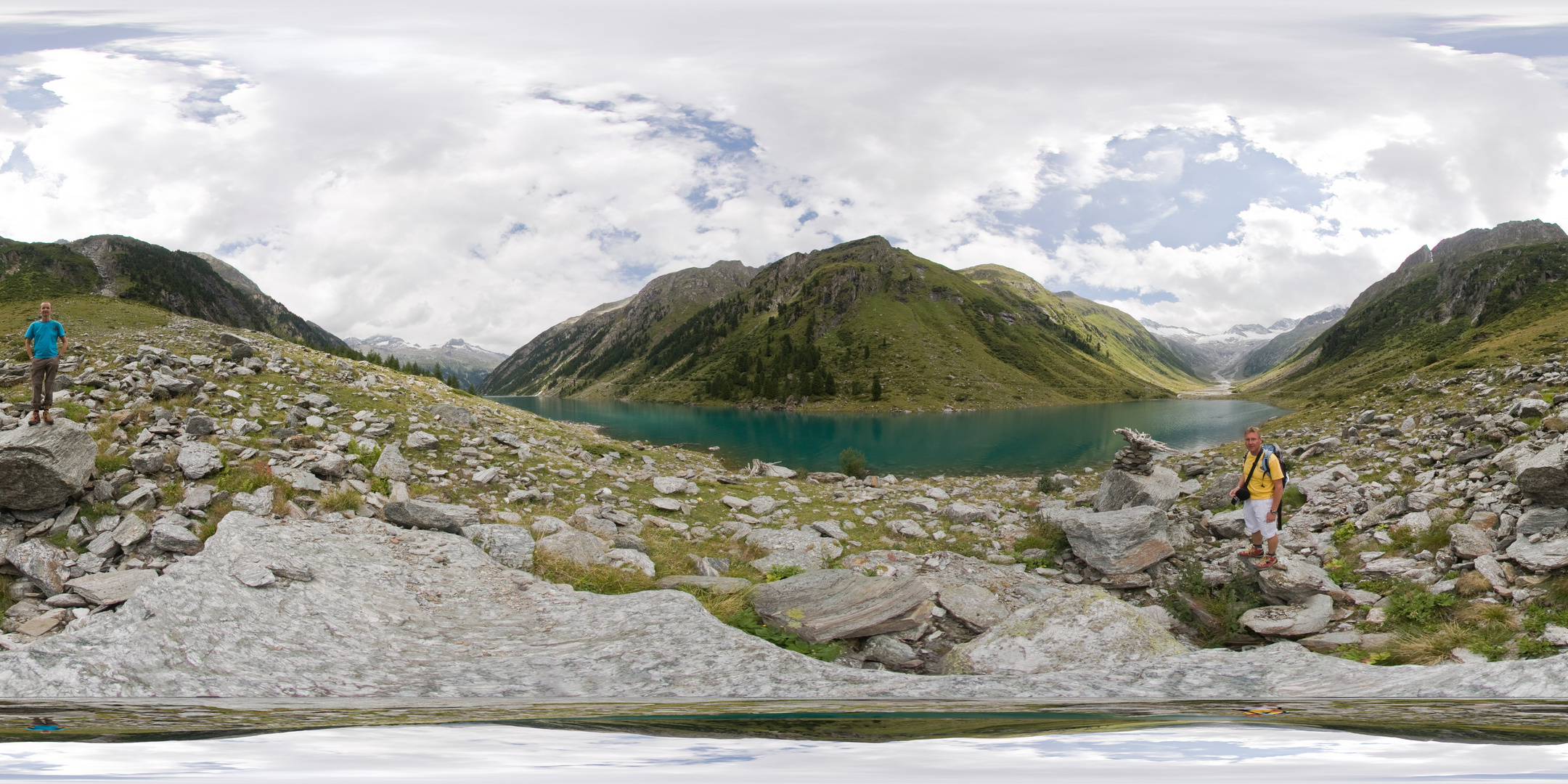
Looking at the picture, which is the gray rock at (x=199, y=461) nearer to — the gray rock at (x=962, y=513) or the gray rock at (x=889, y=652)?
the gray rock at (x=889, y=652)

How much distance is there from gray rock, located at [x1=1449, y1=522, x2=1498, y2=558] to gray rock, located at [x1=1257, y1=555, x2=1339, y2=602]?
1.99m

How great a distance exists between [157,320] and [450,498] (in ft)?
89.5

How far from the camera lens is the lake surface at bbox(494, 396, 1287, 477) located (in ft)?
159

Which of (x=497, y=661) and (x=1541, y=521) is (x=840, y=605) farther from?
(x=1541, y=521)

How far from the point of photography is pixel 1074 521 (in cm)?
1513

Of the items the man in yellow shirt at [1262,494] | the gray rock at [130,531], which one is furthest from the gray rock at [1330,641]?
the gray rock at [130,531]

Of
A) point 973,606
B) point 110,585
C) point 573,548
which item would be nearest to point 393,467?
point 110,585

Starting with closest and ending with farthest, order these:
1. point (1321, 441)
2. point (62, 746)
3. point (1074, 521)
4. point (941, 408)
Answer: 1. point (62, 746)
2. point (1074, 521)
3. point (1321, 441)
4. point (941, 408)

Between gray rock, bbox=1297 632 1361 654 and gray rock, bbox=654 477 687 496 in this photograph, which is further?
gray rock, bbox=654 477 687 496

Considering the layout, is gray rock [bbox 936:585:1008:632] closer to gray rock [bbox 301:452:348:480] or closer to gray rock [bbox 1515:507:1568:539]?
gray rock [bbox 1515:507:1568:539]

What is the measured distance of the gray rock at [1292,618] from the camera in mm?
9789

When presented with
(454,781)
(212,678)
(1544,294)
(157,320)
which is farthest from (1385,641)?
(1544,294)

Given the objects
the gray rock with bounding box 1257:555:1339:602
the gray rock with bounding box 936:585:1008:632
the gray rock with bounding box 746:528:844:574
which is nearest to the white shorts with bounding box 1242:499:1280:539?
the gray rock with bounding box 1257:555:1339:602

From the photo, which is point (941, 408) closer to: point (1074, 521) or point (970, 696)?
point (1074, 521)
